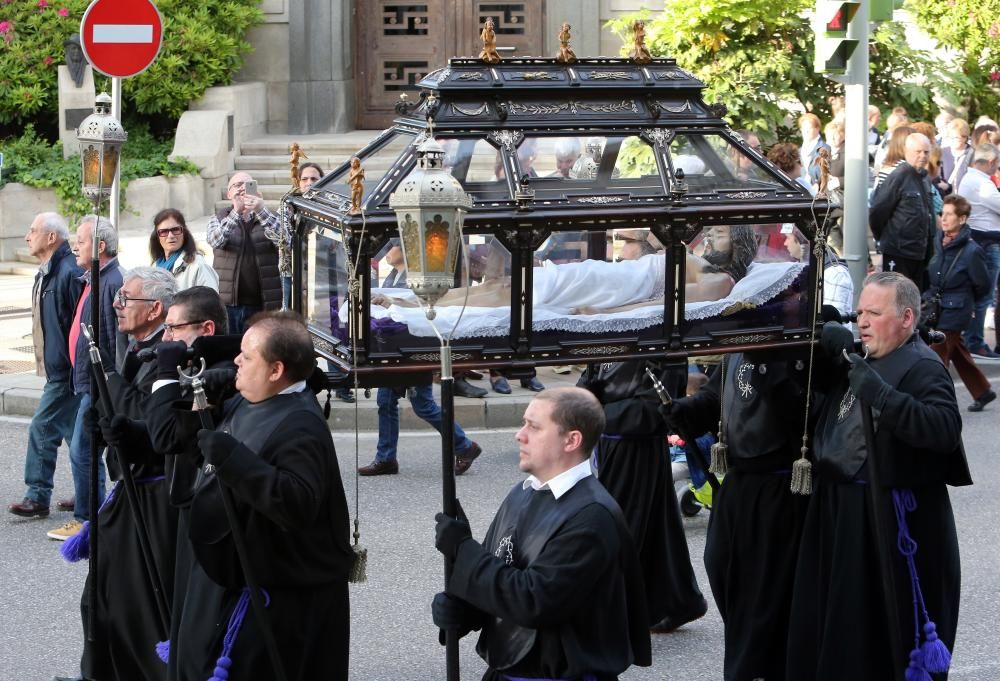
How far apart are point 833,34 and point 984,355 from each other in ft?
12.1

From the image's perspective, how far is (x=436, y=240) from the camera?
16.4 ft

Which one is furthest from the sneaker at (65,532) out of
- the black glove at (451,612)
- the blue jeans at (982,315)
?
the blue jeans at (982,315)

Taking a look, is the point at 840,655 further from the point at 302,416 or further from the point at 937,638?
the point at 302,416

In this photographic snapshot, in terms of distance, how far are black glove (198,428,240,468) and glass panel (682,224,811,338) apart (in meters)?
1.99

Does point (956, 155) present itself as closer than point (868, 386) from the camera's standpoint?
No

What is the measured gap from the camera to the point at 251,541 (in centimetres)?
529

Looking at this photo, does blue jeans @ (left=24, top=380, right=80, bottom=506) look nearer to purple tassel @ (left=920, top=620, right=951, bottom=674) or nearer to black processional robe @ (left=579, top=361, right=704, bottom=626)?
black processional robe @ (left=579, top=361, right=704, bottom=626)

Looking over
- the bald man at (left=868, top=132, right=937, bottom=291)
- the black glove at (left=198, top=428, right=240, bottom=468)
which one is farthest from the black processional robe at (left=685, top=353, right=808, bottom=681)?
the bald man at (left=868, top=132, right=937, bottom=291)

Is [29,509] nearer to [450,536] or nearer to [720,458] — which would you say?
[720,458]

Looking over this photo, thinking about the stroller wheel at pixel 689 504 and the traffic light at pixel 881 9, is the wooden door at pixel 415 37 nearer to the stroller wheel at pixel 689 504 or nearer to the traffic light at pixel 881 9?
the traffic light at pixel 881 9

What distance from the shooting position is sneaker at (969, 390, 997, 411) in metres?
12.1

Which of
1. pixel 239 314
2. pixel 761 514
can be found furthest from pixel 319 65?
pixel 761 514

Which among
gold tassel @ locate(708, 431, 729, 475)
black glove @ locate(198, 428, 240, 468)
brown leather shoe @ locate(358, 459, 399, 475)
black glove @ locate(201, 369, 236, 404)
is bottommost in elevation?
brown leather shoe @ locate(358, 459, 399, 475)

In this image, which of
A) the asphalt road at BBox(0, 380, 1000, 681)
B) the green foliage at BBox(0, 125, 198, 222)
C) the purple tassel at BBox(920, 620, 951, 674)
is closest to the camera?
the purple tassel at BBox(920, 620, 951, 674)
